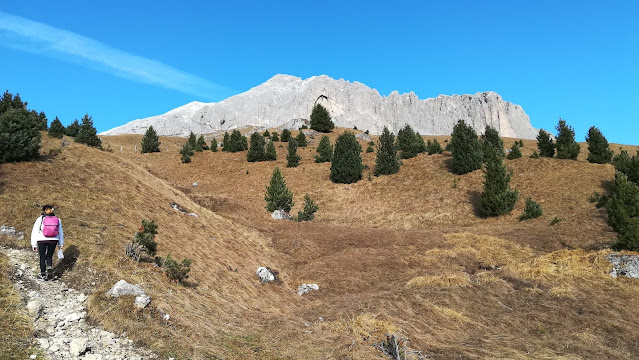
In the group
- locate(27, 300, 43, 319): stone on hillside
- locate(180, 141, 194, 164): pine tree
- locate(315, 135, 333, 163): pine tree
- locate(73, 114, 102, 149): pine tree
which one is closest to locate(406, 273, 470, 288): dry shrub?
locate(27, 300, 43, 319): stone on hillside

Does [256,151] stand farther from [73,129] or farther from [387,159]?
[73,129]

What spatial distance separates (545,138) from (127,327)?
51533 millimetres

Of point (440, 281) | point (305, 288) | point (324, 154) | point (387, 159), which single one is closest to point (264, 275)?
point (305, 288)

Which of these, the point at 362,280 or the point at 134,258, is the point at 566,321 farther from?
the point at 134,258

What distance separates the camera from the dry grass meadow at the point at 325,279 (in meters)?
8.51

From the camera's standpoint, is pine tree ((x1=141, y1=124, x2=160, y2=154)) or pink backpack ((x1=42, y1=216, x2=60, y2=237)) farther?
pine tree ((x1=141, y1=124, x2=160, y2=154))

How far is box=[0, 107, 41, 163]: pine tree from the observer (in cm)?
1526

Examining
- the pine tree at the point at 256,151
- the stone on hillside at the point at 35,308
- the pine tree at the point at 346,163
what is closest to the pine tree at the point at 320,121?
the pine tree at the point at 256,151

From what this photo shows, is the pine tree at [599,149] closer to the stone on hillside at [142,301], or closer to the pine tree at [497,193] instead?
the pine tree at [497,193]

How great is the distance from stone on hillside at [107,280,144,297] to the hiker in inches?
70.8

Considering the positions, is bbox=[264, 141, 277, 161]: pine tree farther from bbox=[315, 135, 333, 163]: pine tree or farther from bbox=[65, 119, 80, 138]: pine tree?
bbox=[65, 119, 80, 138]: pine tree

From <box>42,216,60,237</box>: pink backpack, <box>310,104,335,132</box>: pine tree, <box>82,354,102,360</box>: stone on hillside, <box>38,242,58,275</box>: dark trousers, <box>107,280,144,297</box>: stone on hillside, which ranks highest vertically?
<box>310,104,335,132</box>: pine tree

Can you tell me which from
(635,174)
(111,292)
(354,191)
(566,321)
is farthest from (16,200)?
(635,174)

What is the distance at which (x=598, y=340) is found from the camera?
10.0 metres
